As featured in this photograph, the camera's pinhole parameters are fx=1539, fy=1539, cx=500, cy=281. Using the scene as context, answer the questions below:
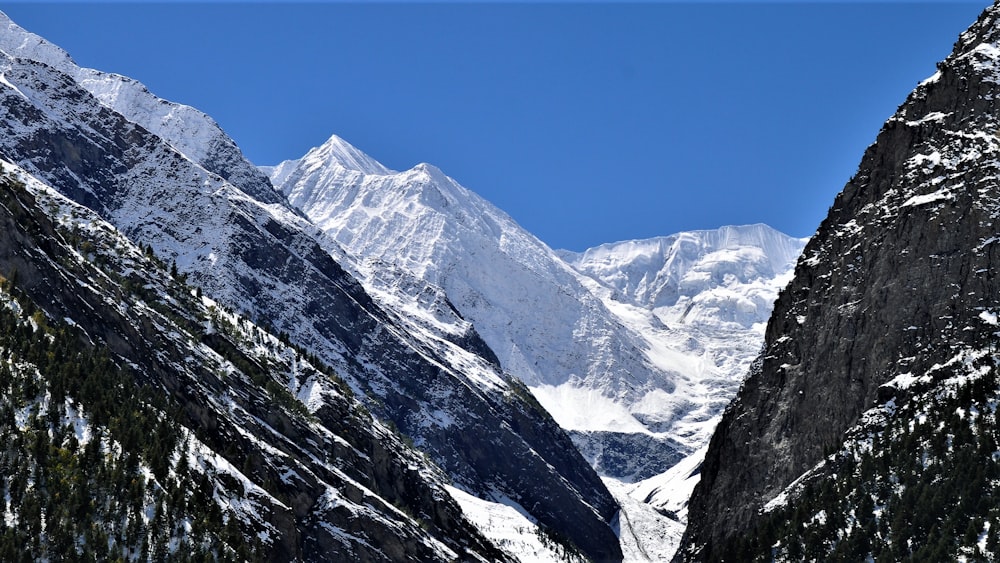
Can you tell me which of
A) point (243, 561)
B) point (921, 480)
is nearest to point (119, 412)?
point (243, 561)

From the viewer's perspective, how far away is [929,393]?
182 m

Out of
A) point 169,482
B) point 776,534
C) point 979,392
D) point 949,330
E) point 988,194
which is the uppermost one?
point 988,194

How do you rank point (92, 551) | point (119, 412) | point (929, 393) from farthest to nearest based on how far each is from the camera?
point (119, 412)
point (929, 393)
point (92, 551)

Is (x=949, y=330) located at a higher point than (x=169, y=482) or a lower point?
higher

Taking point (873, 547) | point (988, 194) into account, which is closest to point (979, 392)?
point (873, 547)

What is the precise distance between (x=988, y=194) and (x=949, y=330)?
749 inches

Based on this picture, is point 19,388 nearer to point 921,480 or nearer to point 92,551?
point 92,551

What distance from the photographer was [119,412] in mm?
194250

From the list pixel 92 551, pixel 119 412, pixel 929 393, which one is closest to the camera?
pixel 92 551

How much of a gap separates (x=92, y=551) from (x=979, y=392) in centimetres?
9789

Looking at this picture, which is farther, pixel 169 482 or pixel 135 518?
pixel 169 482

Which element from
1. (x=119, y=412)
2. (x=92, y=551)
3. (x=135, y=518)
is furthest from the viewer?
(x=119, y=412)

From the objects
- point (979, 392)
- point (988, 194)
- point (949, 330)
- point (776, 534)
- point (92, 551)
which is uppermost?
point (988, 194)

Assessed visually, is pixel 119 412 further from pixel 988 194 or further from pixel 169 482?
pixel 988 194
